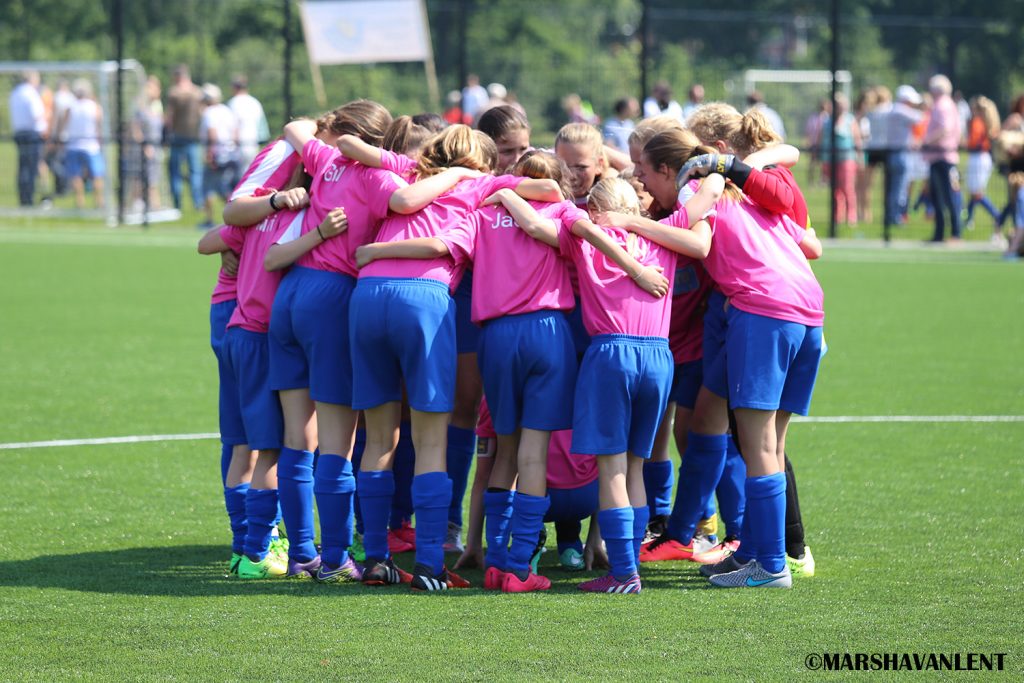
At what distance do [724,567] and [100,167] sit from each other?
1942cm

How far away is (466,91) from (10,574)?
17804 mm

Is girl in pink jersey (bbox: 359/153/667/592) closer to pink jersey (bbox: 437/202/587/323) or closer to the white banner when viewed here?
pink jersey (bbox: 437/202/587/323)

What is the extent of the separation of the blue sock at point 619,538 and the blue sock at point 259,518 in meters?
1.27

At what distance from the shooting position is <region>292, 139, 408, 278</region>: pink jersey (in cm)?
523

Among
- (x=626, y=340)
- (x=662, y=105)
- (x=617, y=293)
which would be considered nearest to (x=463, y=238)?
(x=617, y=293)

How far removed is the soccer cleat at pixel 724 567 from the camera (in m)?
5.42

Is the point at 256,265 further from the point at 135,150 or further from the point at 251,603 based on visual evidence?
the point at 135,150

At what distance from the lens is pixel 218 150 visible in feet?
69.5

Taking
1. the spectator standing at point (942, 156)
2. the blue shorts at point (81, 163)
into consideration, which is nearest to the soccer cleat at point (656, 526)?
the spectator standing at point (942, 156)

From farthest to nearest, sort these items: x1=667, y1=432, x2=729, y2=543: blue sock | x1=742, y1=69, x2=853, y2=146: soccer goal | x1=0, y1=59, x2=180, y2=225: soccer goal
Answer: x1=742, y1=69, x2=853, y2=146: soccer goal
x1=0, y1=59, x2=180, y2=225: soccer goal
x1=667, y1=432, x2=729, y2=543: blue sock

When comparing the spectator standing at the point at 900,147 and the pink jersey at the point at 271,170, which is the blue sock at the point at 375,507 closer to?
the pink jersey at the point at 271,170

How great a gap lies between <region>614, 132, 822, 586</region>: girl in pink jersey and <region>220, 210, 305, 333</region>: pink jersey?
139 centimetres

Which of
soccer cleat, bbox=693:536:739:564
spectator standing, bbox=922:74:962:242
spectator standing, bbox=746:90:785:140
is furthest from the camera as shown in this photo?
spectator standing, bbox=922:74:962:242

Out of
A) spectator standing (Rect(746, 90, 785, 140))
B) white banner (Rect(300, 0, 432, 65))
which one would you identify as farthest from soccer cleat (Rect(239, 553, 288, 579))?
white banner (Rect(300, 0, 432, 65))
